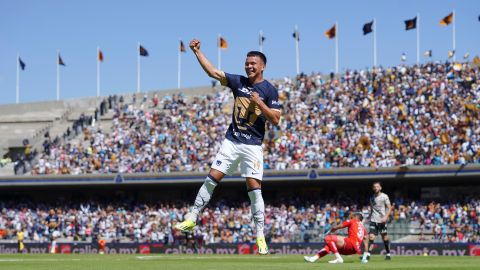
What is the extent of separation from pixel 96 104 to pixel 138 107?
7.54 m

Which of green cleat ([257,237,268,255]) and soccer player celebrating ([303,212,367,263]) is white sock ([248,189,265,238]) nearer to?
green cleat ([257,237,268,255])

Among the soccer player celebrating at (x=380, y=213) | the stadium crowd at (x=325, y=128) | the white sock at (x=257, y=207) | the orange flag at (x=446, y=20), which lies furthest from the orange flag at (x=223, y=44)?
the white sock at (x=257, y=207)

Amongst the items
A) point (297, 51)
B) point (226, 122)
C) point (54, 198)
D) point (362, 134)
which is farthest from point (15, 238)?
point (297, 51)

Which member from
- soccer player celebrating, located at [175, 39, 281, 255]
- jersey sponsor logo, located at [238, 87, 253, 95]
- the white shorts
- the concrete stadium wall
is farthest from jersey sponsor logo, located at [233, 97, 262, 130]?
the concrete stadium wall

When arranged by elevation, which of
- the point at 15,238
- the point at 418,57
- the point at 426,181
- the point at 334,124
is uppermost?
the point at 418,57

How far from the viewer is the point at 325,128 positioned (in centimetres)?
5188

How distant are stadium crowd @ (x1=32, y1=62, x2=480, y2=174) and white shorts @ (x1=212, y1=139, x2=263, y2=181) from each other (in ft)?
111

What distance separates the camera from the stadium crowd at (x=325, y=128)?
47156mm

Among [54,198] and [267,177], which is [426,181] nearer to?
[267,177]

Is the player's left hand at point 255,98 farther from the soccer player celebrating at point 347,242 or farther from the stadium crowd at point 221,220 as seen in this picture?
the stadium crowd at point 221,220

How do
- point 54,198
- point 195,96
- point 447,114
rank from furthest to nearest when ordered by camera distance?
point 195,96 → point 54,198 → point 447,114

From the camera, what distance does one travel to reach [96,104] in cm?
7212

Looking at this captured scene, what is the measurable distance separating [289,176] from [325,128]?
15.5 feet

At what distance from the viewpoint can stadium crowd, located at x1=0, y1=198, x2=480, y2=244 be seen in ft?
140
